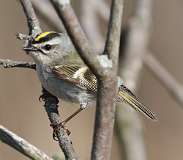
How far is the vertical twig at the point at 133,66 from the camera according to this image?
322 cm

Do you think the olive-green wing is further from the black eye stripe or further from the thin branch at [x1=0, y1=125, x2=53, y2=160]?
the thin branch at [x1=0, y1=125, x2=53, y2=160]

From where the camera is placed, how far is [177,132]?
6098 millimetres

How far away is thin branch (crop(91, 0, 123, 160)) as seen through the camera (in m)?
1.64

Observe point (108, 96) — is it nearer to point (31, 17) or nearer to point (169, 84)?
point (31, 17)

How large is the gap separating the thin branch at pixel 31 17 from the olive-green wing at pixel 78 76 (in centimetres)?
40

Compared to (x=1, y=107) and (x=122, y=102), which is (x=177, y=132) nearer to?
(x=1, y=107)

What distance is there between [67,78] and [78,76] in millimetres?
70

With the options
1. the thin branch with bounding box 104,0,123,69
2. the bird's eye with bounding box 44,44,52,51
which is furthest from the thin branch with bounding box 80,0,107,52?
the thin branch with bounding box 104,0,123,69

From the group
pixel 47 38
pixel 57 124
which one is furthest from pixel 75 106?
pixel 57 124

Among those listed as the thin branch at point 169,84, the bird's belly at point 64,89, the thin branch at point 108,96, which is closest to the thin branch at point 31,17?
the bird's belly at point 64,89

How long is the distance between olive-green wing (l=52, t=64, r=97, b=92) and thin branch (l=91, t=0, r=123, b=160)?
160 centimetres

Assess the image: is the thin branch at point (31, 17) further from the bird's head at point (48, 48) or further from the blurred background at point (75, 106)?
the blurred background at point (75, 106)

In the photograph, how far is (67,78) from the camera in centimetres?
334

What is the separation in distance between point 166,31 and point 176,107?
0.87m
